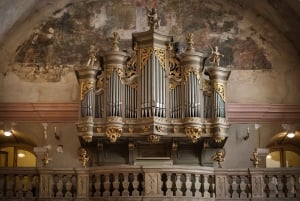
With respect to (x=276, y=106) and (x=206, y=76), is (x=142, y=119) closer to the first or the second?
(x=206, y=76)

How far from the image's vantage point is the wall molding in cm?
1825

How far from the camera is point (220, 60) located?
62.3 feet

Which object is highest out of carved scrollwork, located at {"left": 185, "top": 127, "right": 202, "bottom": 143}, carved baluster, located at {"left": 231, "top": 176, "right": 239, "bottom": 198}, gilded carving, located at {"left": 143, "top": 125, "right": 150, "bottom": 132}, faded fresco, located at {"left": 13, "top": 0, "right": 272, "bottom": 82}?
faded fresco, located at {"left": 13, "top": 0, "right": 272, "bottom": 82}

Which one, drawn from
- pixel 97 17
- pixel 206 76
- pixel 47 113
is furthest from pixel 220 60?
pixel 47 113

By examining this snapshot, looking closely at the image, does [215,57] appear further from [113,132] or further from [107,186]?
[107,186]

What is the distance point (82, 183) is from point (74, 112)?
8.83ft

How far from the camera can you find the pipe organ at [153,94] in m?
16.5

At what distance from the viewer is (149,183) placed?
52.0 ft

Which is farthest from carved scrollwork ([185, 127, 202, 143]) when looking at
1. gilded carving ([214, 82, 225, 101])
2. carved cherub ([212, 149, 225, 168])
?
carved cherub ([212, 149, 225, 168])

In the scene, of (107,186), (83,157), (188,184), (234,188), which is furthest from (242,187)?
(83,157)

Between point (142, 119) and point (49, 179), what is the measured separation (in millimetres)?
2781

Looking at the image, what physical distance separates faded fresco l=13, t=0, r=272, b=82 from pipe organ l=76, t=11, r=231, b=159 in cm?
177

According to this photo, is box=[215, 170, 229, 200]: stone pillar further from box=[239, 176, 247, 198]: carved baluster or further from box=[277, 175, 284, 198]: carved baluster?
box=[277, 175, 284, 198]: carved baluster

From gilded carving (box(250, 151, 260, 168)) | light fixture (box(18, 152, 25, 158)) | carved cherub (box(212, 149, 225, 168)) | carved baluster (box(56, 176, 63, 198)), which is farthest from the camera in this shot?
light fixture (box(18, 152, 25, 158))
